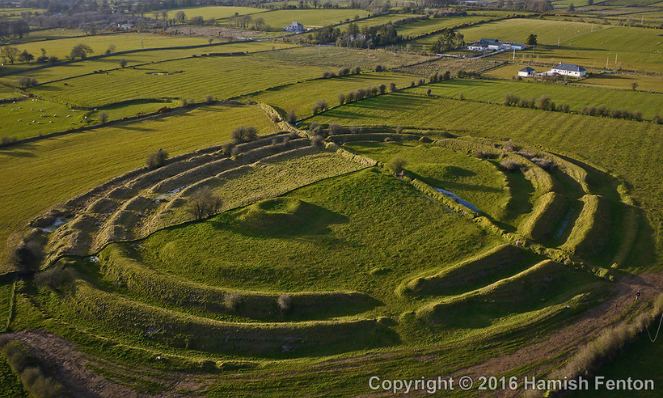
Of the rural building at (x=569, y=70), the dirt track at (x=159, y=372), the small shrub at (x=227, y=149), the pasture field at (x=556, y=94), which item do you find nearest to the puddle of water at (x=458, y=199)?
the dirt track at (x=159, y=372)

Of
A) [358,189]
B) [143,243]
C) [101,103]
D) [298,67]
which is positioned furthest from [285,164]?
[298,67]

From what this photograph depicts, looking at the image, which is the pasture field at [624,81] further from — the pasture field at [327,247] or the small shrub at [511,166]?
the pasture field at [327,247]

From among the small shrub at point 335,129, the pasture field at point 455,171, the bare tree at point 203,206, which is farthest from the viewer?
the small shrub at point 335,129

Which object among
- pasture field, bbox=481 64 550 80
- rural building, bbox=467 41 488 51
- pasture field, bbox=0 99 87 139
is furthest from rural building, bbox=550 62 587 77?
pasture field, bbox=0 99 87 139

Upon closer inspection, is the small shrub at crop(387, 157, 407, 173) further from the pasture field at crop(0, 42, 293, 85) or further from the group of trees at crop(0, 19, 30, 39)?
the group of trees at crop(0, 19, 30, 39)

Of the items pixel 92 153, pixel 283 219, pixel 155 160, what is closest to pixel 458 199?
pixel 283 219

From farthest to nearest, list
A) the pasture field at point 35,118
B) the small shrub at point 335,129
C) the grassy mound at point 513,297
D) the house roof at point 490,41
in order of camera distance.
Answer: the house roof at point 490,41, the pasture field at point 35,118, the small shrub at point 335,129, the grassy mound at point 513,297
